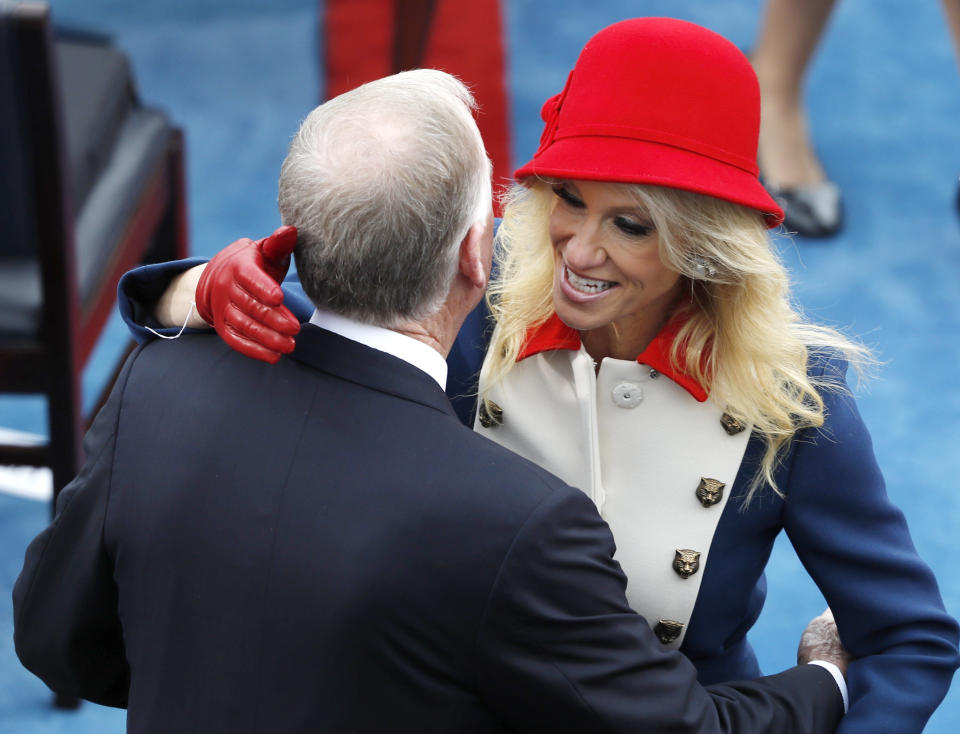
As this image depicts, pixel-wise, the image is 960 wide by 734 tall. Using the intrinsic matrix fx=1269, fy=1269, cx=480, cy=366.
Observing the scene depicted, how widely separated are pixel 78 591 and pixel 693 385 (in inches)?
32.1

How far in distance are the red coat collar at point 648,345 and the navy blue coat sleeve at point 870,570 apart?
0.55ft

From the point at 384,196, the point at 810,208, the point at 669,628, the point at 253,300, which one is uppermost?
the point at 384,196

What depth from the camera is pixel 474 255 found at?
4.75ft

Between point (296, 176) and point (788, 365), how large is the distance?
68 centimetres

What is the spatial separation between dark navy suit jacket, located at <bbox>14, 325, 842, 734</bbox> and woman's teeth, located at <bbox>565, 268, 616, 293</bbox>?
32 cm

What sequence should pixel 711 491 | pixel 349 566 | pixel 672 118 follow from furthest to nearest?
1. pixel 711 491
2. pixel 672 118
3. pixel 349 566

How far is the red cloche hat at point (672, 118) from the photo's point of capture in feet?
5.08

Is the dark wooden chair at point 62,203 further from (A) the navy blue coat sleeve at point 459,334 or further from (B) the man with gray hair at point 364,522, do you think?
(B) the man with gray hair at point 364,522

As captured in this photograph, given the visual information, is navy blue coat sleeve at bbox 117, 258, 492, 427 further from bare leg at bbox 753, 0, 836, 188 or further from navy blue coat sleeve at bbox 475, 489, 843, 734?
bare leg at bbox 753, 0, 836, 188

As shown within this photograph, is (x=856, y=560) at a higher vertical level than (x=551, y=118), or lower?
lower

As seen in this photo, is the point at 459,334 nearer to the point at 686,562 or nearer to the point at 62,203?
the point at 686,562

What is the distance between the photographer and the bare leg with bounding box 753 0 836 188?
3.89 m

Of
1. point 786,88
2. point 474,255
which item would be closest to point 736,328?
point 474,255

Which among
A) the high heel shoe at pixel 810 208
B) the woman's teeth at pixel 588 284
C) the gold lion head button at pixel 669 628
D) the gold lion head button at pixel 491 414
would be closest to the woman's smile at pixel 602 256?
the woman's teeth at pixel 588 284
